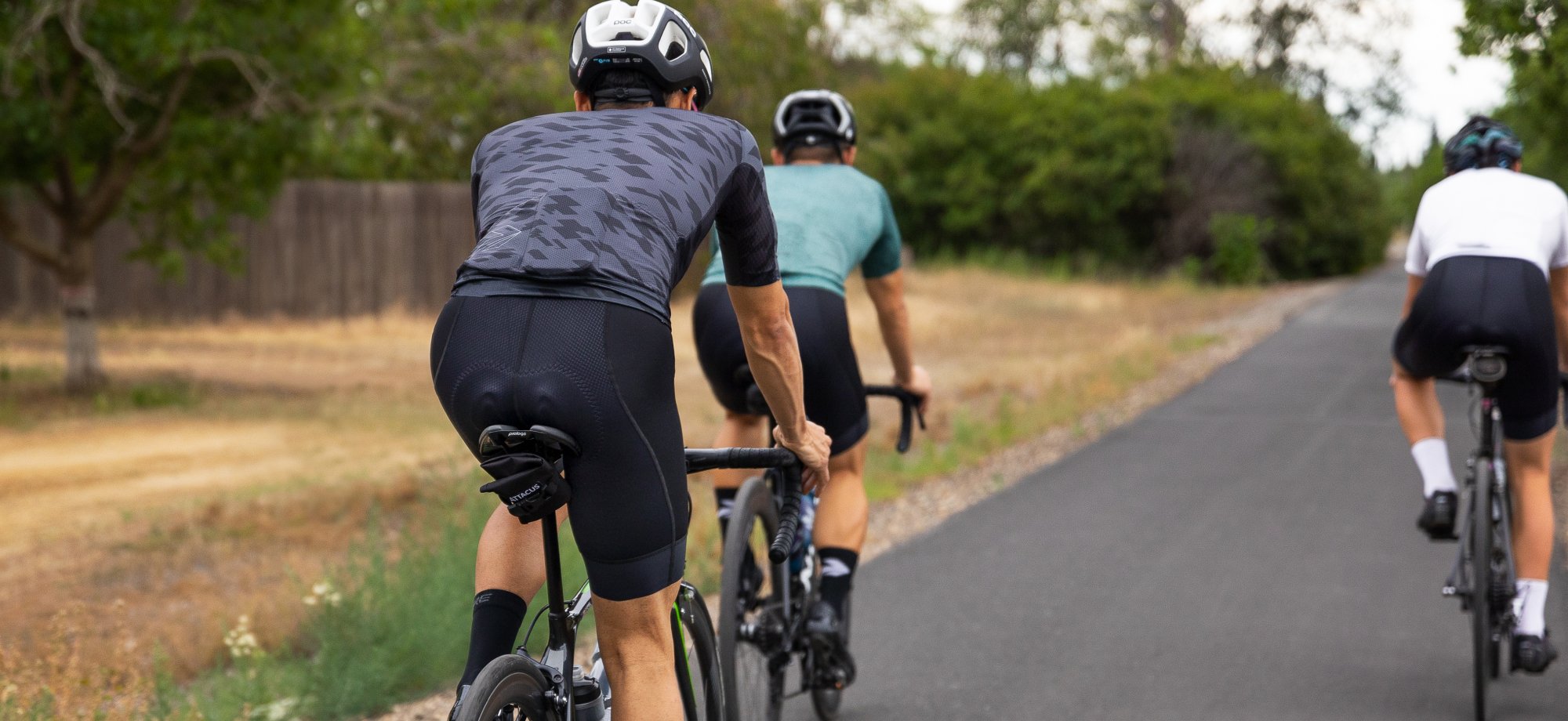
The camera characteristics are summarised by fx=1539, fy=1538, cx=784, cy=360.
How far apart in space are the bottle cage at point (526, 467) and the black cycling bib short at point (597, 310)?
0.11ft

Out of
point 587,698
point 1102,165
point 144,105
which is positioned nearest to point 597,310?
point 587,698

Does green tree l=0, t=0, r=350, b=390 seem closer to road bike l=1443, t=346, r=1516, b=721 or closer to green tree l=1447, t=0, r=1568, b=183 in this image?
green tree l=1447, t=0, r=1568, b=183

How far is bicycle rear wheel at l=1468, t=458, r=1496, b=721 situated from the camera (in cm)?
465

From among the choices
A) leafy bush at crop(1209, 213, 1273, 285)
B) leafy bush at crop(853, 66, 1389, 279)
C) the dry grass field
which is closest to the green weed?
the dry grass field

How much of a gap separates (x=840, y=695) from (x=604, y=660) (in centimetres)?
222

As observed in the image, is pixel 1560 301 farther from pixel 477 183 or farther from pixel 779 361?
pixel 477 183

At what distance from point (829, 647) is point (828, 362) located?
0.81 metres

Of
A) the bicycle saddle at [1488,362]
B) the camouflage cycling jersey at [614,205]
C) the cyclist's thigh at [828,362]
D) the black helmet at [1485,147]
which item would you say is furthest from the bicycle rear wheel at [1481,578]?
the camouflage cycling jersey at [614,205]

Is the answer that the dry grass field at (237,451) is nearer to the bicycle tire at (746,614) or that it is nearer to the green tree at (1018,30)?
the bicycle tire at (746,614)

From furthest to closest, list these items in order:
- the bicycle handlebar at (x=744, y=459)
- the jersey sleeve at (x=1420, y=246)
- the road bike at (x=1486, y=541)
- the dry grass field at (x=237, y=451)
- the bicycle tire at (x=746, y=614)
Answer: the dry grass field at (x=237, y=451) → the jersey sleeve at (x=1420, y=246) → the road bike at (x=1486, y=541) → the bicycle tire at (x=746, y=614) → the bicycle handlebar at (x=744, y=459)

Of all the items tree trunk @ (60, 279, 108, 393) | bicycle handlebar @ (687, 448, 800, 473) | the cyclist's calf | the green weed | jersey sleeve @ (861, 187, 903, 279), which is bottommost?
tree trunk @ (60, 279, 108, 393)

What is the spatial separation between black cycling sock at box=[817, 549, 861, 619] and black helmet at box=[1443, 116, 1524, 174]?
2.47m

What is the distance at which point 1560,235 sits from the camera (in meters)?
4.91

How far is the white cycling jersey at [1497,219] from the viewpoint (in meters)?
4.81
